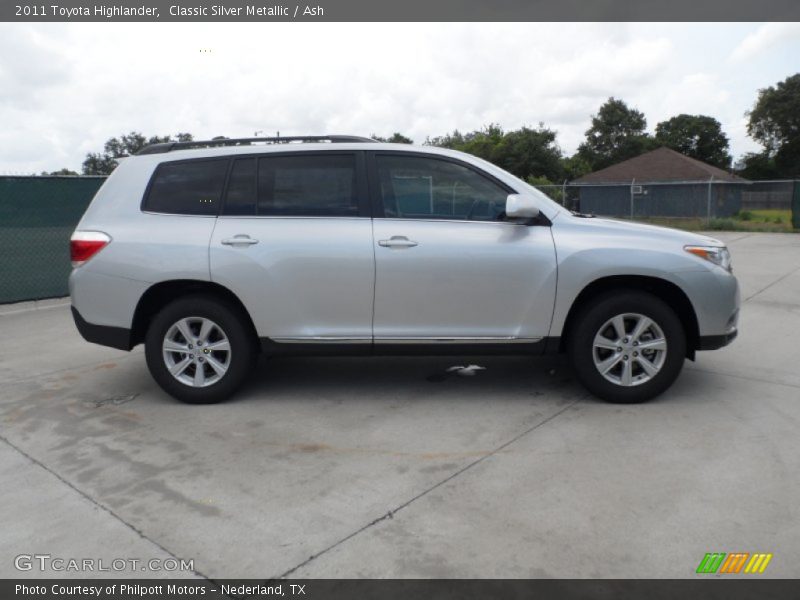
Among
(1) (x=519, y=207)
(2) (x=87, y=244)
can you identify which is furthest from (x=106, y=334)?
(1) (x=519, y=207)

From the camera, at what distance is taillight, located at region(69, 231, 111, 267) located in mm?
4711

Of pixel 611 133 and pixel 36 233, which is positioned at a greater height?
pixel 611 133

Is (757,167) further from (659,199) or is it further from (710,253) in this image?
(710,253)

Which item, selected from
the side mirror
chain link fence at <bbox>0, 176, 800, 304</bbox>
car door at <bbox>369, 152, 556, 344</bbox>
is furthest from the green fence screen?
the side mirror

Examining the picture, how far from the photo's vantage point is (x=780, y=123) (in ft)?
204

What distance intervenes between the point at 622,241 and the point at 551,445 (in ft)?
5.05

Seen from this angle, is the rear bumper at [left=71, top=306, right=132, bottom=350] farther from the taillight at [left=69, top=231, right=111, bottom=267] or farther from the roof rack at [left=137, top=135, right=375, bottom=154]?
the roof rack at [left=137, top=135, right=375, bottom=154]

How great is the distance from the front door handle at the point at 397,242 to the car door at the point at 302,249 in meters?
0.11

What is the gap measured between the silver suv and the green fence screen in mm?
4877

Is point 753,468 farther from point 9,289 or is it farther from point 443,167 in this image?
point 9,289

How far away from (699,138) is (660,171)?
108ft

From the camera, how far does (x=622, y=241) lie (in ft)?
14.9

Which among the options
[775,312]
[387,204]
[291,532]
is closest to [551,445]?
[291,532]

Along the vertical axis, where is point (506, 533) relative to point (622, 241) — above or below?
below
